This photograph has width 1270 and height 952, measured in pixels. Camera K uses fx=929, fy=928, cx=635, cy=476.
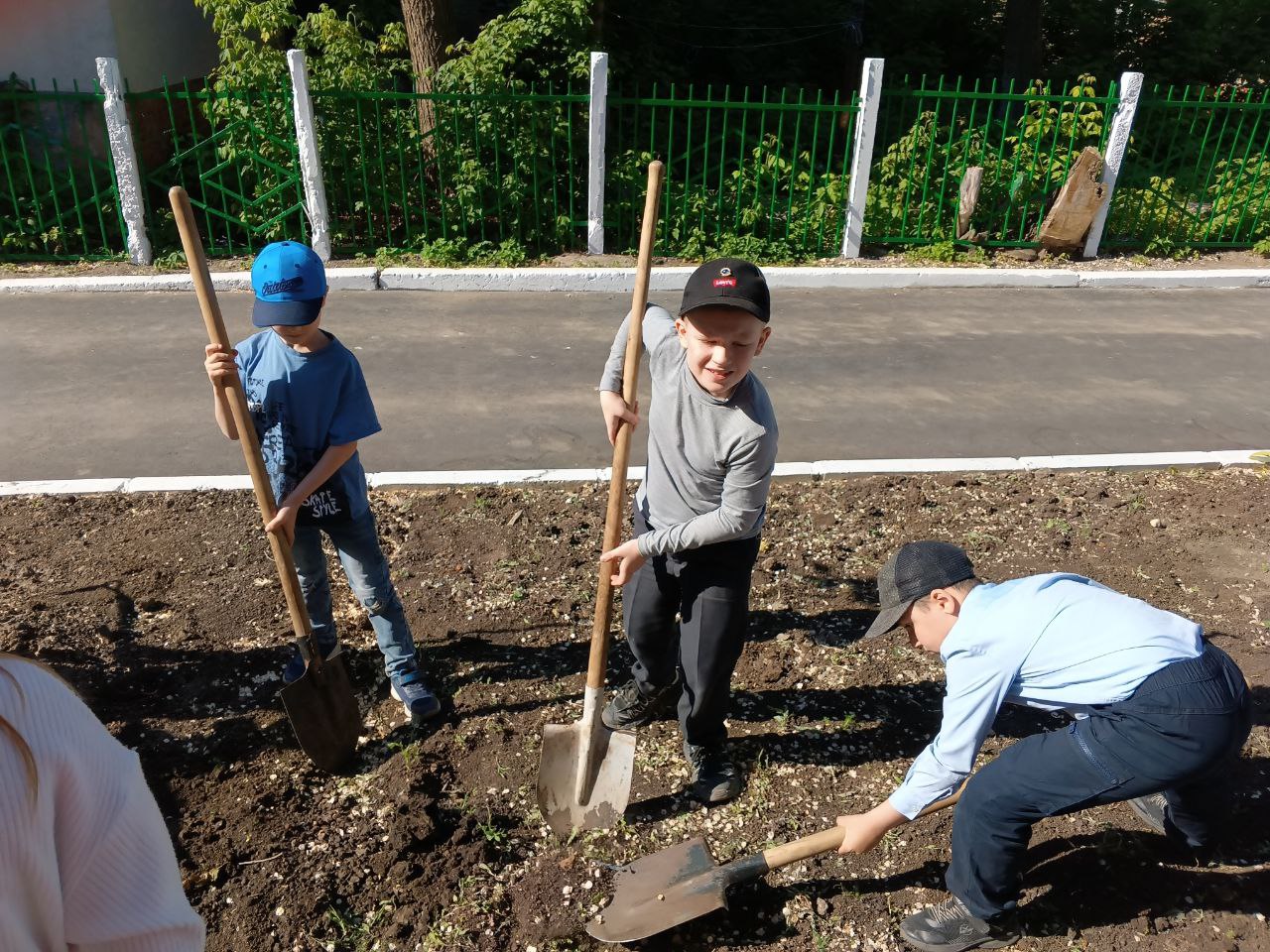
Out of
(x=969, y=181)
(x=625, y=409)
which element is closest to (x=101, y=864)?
(x=625, y=409)

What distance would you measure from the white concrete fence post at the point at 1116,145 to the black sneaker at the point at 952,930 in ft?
29.9

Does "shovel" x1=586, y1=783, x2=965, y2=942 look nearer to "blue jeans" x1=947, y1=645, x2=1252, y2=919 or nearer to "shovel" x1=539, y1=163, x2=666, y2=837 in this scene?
"blue jeans" x1=947, y1=645, x2=1252, y2=919

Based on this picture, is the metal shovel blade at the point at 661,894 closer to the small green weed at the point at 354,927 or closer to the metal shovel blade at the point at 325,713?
the small green weed at the point at 354,927

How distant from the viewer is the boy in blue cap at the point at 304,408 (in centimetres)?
271

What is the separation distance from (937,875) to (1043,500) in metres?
2.73

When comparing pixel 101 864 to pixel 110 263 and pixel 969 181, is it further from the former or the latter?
pixel 969 181

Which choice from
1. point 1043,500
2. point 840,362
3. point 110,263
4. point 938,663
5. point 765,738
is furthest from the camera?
point 110,263

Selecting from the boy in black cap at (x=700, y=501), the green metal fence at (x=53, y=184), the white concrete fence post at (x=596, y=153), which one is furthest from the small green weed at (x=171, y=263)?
the boy in black cap at (x=700, y=501)

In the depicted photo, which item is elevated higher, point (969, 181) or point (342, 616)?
point (969, 181)

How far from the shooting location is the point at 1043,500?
502 cm

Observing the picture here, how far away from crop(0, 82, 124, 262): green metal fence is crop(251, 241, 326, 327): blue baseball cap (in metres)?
7.48

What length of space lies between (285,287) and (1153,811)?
3185mm

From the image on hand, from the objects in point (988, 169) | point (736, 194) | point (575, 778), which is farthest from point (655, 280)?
point (575, 778)

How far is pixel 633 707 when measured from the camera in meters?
3.35
